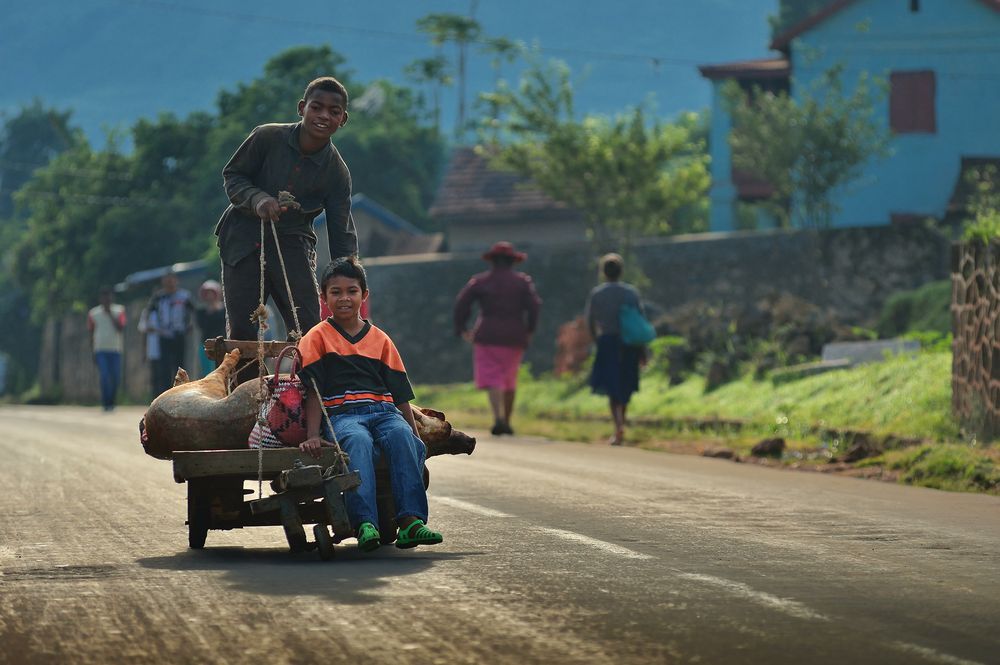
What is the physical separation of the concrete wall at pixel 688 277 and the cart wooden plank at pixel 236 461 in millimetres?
22053

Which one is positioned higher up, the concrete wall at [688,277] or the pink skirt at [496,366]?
the concrete wall at [688,277]

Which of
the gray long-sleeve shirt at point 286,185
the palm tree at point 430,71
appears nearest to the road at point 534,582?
the gray long-sleeve shirt at point 286,185

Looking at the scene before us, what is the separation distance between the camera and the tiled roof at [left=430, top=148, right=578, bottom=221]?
5253 cm

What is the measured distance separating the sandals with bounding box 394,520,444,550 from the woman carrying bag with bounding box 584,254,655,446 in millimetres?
9970

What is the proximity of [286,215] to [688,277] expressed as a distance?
23.5 metres

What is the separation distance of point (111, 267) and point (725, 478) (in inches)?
1937

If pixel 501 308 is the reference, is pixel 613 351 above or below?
below

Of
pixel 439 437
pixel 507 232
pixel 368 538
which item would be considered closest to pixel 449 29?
pixel 507 232

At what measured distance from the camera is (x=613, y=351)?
18531 millimetres

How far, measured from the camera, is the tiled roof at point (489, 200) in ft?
172

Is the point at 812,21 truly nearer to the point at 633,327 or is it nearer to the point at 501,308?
the point at 501,308

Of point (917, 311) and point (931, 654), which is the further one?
point (917, 311)

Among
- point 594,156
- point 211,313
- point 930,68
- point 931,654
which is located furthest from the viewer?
point 930,68

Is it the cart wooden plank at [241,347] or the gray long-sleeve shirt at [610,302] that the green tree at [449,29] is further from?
the cart wooden plank at [241,347]
